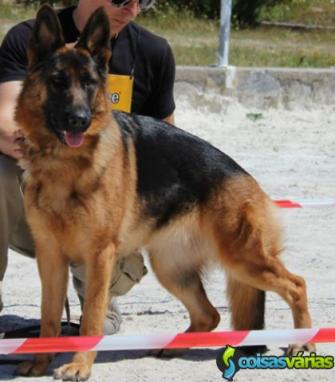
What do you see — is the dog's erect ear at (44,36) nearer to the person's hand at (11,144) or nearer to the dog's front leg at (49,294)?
the person's hand at (11,144)

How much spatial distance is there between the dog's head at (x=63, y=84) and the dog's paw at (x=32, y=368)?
3.30ft

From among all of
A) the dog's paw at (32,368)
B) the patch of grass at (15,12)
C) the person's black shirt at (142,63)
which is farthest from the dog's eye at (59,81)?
the patch of grass at (15,12)

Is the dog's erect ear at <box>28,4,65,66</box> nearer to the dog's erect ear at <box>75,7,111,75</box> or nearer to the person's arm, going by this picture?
the dog's erect ear at <box>75,7,111,75</box>

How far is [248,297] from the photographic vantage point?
15.2 ft

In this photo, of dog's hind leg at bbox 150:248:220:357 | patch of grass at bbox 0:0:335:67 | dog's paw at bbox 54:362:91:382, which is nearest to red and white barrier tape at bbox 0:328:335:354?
dog's paw at bbox 54:362:91:382

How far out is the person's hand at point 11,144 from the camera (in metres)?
4.48

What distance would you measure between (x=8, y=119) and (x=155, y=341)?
1.41 m

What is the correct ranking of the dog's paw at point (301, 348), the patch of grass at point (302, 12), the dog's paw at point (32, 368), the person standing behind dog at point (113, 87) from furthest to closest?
the patch of grass at point (302, 12), the person standing behind dog at point (113, 87), the dog's paw at point (301, 348), the dog's paw at point (32, 368)

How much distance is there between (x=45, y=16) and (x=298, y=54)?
1046 centimetres

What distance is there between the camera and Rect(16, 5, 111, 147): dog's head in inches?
159

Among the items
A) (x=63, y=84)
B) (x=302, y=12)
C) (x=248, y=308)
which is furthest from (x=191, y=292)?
(x=302, y=12)

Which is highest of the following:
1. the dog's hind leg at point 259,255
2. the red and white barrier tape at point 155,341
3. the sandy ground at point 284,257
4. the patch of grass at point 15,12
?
the dog's hind leg at point 259,255

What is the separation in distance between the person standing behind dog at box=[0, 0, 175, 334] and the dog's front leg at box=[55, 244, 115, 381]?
0.31 m

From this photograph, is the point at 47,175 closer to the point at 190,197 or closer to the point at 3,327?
the point at 190,197
